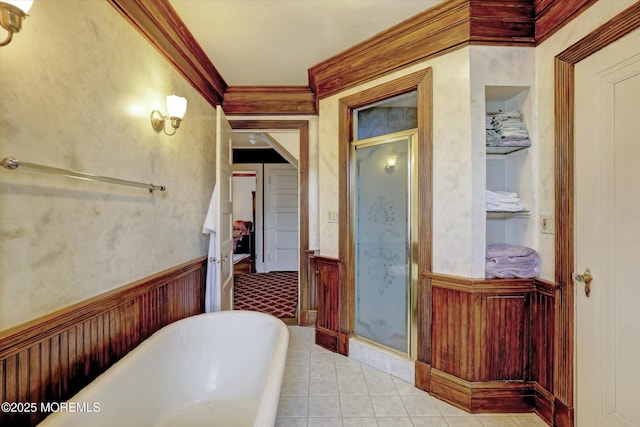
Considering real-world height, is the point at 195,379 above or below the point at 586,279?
below

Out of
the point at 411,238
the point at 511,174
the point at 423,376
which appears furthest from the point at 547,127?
the point at 423,376

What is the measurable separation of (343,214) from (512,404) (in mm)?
1717

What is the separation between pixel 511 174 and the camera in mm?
2035

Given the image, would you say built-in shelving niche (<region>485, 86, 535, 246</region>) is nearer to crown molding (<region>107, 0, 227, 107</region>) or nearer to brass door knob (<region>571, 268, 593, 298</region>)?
brass door knob (<region>571, 268, 593, 298</region>)

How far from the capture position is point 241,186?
22.3 ft

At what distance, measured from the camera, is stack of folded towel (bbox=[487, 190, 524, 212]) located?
1.85m

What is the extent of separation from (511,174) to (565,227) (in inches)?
21.2

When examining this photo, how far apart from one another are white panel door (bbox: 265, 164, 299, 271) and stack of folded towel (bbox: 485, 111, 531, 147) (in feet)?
14.1

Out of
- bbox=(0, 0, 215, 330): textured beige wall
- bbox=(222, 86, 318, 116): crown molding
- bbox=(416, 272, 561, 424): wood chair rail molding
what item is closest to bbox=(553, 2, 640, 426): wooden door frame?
bbox=(416, 272, 561, 424): wood chair rail molding

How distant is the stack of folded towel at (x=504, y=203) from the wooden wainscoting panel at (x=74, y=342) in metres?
2.18

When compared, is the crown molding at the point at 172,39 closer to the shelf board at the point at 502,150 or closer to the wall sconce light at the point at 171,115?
the wall sconce light at the point at 171,115

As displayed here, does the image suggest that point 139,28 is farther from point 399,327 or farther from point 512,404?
point 512,404

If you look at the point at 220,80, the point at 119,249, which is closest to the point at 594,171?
the point at 119,249

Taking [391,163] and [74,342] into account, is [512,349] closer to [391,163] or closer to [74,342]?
[391,163]
